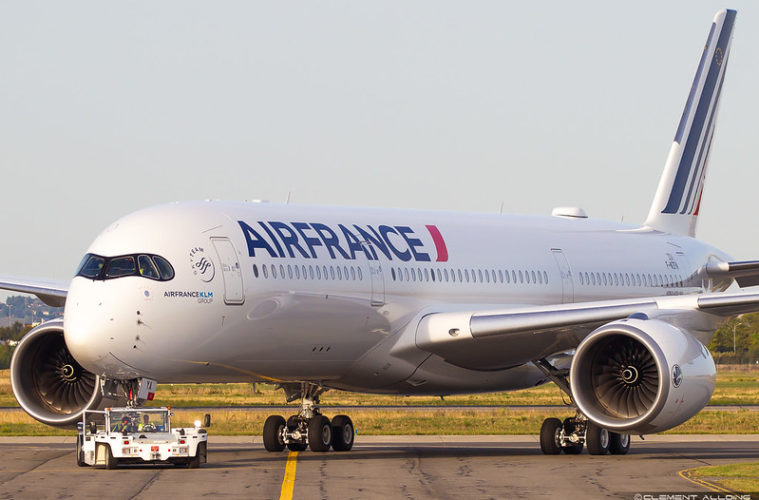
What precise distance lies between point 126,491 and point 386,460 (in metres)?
7.53

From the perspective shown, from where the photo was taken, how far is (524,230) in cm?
3219

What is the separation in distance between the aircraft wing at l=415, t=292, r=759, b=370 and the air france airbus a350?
0.04 metres

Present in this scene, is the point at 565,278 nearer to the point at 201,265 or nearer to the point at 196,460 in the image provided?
the point at 201,265

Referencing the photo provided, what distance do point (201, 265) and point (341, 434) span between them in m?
6.55

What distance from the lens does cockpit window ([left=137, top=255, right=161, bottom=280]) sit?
23.2m

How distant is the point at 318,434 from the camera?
28.3 meters

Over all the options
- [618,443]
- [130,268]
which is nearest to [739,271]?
[618,443]

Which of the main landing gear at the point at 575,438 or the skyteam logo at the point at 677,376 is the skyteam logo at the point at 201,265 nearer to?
the skyteam logo at the point at 677,376

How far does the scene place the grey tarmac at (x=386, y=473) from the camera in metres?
19.8

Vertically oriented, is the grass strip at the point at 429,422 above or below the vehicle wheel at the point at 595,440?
below

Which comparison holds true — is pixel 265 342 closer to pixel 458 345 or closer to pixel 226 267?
pixel 226 267

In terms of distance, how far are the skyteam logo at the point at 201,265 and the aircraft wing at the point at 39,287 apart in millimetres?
6615

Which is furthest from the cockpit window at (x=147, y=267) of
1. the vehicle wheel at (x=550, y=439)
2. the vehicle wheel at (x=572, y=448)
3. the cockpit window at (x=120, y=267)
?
the vehicle wheel at (x=572, y=448)

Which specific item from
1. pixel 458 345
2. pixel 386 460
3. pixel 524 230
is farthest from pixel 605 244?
pixel 386 460
